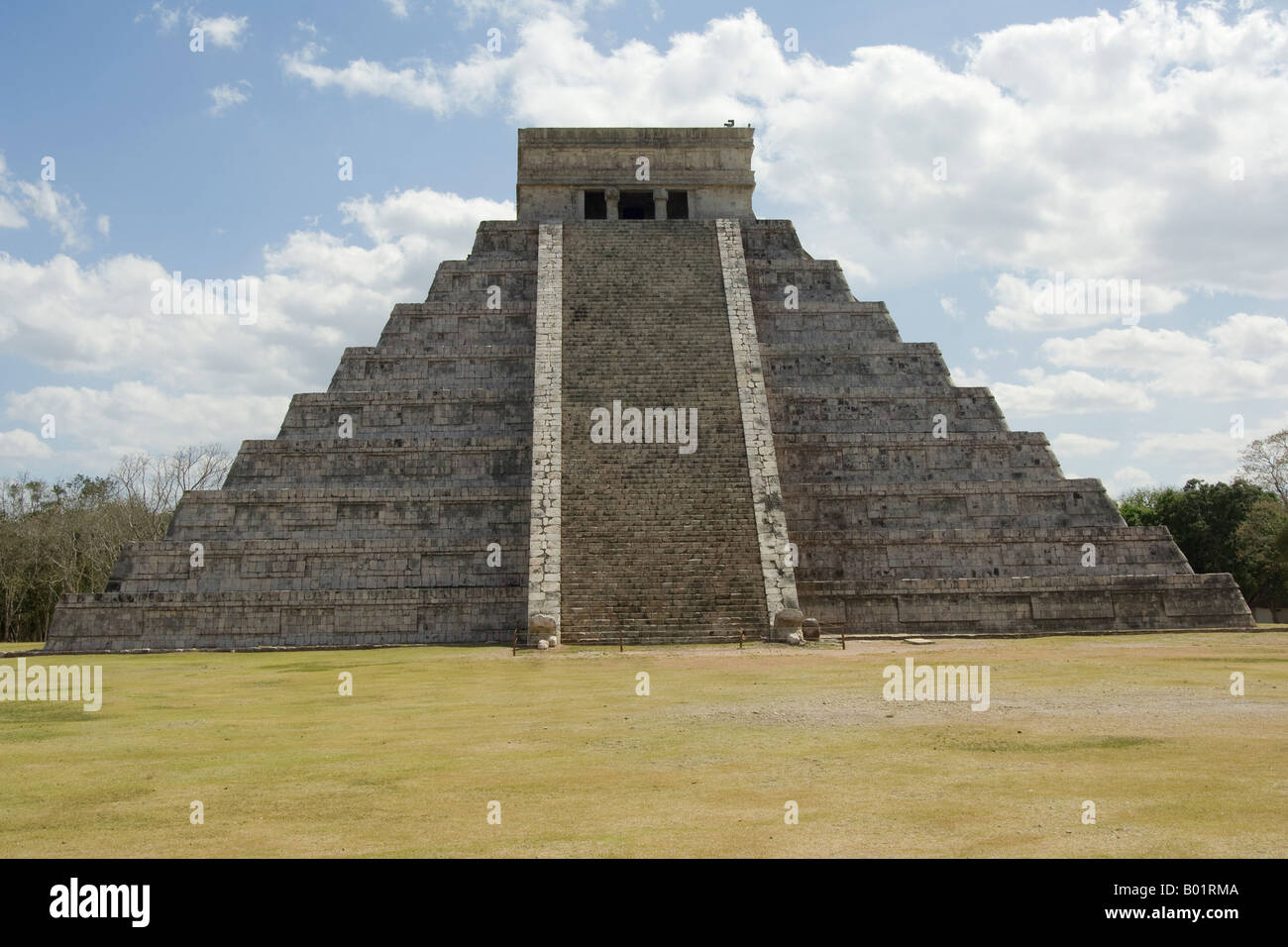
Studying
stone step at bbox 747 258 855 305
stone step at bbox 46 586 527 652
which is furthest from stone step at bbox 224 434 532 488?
stone step at bbox 747 258 855 305

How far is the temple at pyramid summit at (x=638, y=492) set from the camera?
21.0 m

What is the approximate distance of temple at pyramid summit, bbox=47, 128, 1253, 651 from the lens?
2102cm

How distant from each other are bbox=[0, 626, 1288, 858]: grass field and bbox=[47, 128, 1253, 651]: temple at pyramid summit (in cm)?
749

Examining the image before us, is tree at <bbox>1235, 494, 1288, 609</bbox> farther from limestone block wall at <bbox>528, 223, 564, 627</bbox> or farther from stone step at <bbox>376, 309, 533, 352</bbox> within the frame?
stone step at <bbox>376, 309, 533, 352</bbox>

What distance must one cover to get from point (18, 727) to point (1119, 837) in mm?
9186

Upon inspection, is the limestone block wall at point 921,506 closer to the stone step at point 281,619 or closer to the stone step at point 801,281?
the stone step at point 801,281

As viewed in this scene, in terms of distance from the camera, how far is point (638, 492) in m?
22.5

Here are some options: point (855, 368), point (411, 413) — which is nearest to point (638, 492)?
point (411, 413)

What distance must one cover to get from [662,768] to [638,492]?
1538 centimetres

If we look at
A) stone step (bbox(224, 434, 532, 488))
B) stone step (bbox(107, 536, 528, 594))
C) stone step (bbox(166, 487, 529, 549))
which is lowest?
stone step (bbox(107, 536, 528, 594))

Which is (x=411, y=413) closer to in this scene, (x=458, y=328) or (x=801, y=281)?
(x=458, y=328)

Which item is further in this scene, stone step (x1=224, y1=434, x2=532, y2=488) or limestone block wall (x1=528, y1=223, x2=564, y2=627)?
stone step (x1=224, y1=434, x2=532, y2=488)

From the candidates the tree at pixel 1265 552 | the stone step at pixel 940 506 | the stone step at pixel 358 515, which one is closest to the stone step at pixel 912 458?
the stone step at pixel 940 506

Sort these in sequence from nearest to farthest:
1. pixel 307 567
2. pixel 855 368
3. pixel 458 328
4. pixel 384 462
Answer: pixel 307 567
pixel 384 462
pixel 855 368
pixel 458 328
